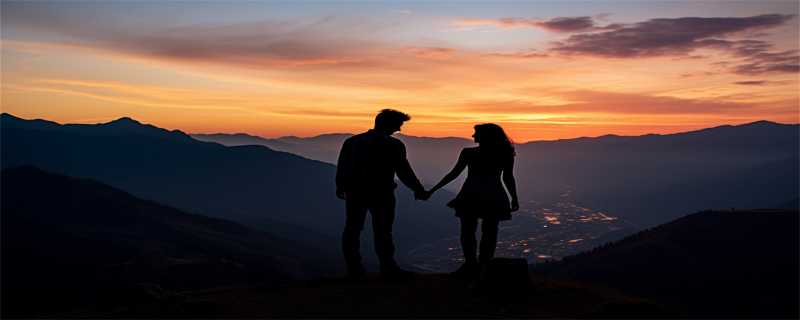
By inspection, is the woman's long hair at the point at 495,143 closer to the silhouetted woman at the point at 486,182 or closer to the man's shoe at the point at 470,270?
the silhouetted woman at the point at 486,182

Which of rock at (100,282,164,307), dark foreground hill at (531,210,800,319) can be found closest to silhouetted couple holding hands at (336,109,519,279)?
rock at (100,282,164,307)

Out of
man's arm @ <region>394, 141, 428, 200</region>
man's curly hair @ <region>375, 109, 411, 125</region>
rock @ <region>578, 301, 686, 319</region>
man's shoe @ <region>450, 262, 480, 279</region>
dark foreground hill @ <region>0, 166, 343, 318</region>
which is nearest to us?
rock @ <region>578, 301, 686, 319</region>

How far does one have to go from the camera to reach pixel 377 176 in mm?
7332

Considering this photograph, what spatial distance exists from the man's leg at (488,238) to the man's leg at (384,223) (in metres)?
1.44

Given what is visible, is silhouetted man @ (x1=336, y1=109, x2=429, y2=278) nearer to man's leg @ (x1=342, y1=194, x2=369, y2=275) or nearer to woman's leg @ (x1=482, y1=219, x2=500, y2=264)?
man's leg @ (x1=342, y1=194, x2=369, y2=275)

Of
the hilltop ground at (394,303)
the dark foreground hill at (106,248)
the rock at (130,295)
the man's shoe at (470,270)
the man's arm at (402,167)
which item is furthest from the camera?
the dark foreground hill at (106,248)

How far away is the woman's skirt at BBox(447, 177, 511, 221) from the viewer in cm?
774

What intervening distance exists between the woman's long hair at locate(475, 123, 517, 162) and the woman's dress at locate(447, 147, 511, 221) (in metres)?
0.10

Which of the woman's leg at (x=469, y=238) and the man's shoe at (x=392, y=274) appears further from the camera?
the woman's leg at (x=469, y=238)

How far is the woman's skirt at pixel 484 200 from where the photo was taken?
305 inches

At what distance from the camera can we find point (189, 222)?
404 ft

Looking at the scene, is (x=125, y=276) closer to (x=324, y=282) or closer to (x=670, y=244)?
(x=324, y=282)

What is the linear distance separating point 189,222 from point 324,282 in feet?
414

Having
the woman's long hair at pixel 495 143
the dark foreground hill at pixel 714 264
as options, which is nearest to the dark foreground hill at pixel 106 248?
the woman's long hair at pixel 495 143
